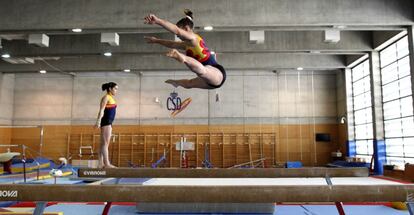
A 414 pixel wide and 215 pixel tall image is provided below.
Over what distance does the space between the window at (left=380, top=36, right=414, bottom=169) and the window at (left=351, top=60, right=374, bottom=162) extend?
2.00 meters

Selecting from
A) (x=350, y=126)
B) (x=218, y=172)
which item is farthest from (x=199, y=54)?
(x=350, y=126)

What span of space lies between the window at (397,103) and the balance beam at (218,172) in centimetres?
948

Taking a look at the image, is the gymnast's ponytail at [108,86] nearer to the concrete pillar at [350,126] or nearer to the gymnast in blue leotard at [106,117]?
the gymnast in blue leotard at [106,117]

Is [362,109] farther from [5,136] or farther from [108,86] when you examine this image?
[5,136]

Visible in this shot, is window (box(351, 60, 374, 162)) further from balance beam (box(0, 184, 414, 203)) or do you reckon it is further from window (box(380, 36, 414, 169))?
balance beam (box(0, 184, 414, 203))

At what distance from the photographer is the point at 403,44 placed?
44.3 ft

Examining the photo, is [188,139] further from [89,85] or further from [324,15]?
[324,15]

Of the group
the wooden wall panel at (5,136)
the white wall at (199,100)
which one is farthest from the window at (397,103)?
the wooden wall panel at (5,136)

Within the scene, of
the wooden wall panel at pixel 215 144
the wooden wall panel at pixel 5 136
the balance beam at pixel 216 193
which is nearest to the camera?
the balance beam at pixel 216 193

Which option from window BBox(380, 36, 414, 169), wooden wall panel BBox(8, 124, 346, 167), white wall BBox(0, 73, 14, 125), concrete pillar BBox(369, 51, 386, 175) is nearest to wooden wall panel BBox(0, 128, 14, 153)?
wooden wall panel BBox(8, 124, 346, 167)

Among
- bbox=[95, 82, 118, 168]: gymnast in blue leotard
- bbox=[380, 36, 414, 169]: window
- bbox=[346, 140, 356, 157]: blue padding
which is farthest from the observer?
bbox=[346, 140, 356, 157]: blue padding

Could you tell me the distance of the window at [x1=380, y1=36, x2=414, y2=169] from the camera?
43.0 feet

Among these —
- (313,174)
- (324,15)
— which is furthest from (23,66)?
(313,174)

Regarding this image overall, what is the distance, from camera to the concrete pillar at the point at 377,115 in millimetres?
14312
